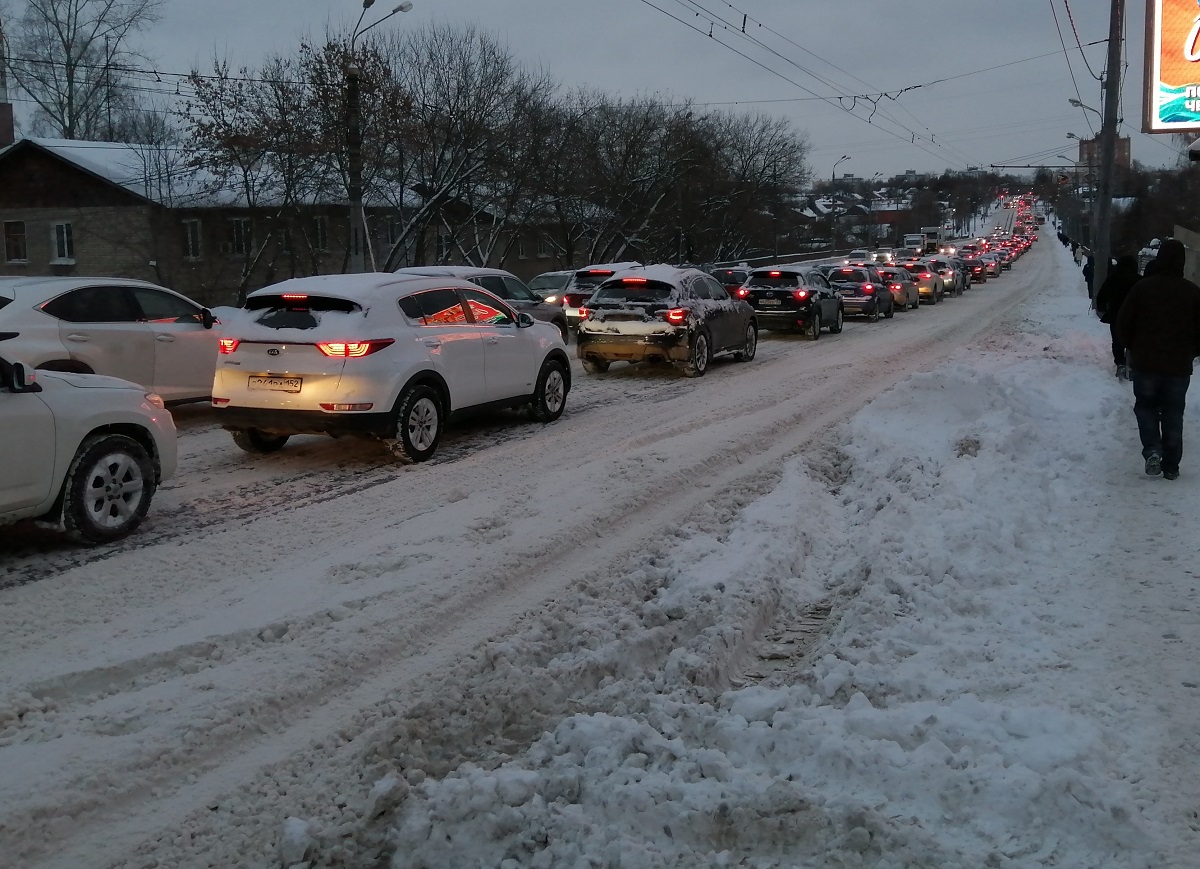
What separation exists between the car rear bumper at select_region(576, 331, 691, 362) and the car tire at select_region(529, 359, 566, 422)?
3.61 m

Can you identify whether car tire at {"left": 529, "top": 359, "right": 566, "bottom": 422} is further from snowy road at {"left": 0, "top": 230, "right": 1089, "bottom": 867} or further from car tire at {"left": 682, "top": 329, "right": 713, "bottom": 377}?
car tire at {"left": 682, "top": 329, "right": 713, "bottom": 377}

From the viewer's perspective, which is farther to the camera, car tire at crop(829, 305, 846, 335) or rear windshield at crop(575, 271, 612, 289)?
car tire at crop(829, 305, 846, 335)

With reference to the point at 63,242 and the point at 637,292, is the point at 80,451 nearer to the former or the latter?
the point at 637,292

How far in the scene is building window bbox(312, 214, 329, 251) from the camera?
36.7m

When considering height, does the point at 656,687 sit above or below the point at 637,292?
below

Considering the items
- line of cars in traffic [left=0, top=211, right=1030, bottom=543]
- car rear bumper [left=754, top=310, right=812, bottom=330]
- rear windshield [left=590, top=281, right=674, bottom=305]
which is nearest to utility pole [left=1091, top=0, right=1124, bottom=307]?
car rear bumper [left=754, top=310, right=812, bottom=330]

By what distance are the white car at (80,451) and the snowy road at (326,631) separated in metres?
0.28

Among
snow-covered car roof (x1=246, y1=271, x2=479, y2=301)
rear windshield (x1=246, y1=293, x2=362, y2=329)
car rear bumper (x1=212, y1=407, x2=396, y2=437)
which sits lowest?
car rear bumper (x1=212, y1=407, x2=396, y2=437)

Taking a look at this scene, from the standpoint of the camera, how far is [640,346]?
16.0 m

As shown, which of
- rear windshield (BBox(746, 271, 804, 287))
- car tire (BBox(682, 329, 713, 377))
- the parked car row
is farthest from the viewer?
rear windshield (BBox(746, 271, 804, 287))

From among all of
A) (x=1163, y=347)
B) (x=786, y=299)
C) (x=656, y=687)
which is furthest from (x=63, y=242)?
(x=656, y=687)

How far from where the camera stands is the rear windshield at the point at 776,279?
23.8 m

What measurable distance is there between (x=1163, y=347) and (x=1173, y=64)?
13.5 metres

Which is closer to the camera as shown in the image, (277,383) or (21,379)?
(21,379)
